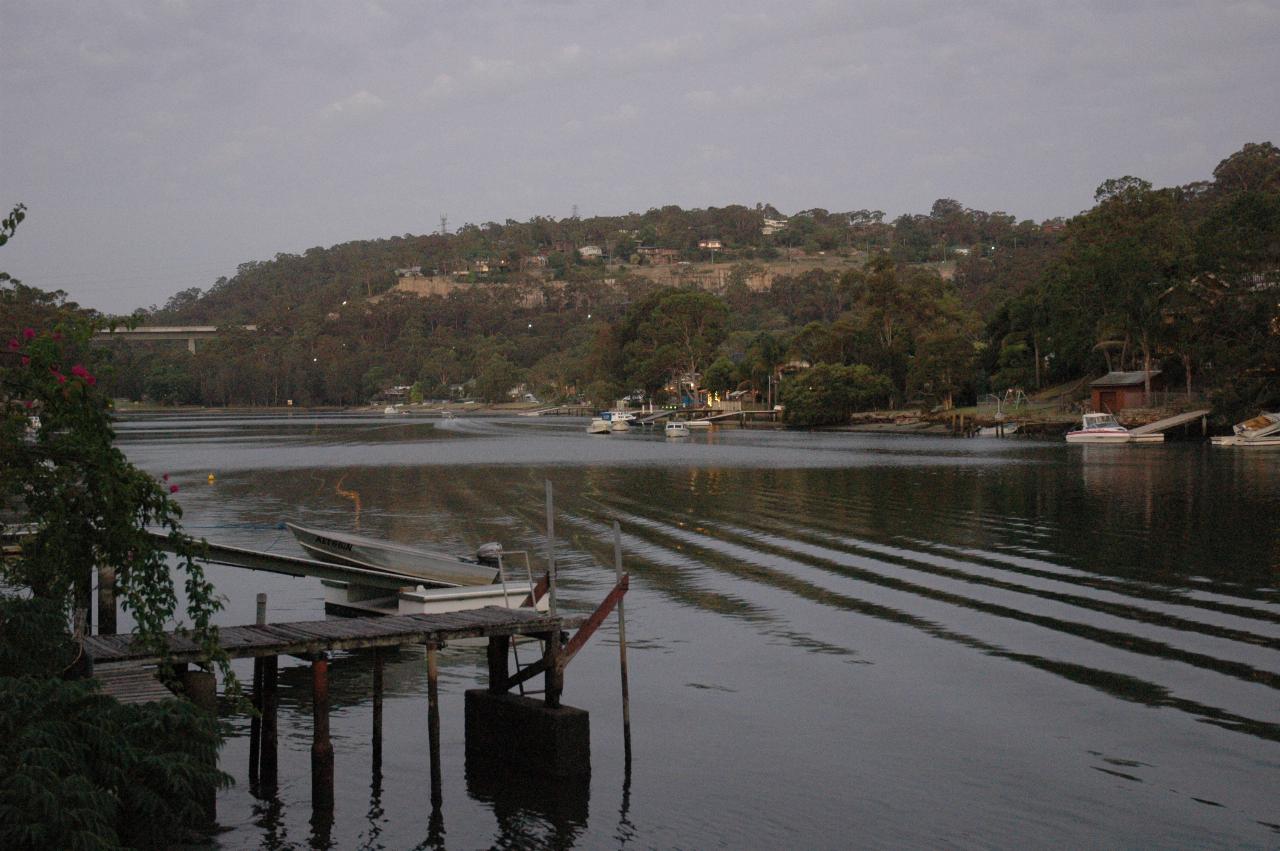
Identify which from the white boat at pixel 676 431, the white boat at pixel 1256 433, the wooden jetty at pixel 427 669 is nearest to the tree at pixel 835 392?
A: the white boat at pixel 676 431

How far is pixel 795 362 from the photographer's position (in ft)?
472

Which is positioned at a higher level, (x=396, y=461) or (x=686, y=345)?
(x=686, y=345)

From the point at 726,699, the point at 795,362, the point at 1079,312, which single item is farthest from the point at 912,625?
the point at 795,362

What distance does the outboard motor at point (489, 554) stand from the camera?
21.3 metres

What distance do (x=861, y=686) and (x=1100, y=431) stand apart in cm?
6964

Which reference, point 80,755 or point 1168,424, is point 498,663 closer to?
point 80,755

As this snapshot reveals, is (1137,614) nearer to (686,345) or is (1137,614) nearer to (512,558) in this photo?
(512,558)

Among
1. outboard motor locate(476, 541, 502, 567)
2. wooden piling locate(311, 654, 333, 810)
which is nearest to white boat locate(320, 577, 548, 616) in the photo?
outboard motor locate(476, 541, 502, 567)

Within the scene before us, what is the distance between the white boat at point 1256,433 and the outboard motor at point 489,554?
61.3 metres

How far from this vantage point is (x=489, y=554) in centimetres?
2158

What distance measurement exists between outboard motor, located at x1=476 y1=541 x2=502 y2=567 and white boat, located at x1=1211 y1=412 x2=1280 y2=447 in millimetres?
61319

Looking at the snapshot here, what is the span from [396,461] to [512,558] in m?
45.0

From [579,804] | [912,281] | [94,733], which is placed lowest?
[579,804]

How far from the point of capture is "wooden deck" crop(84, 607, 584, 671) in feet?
41.9
